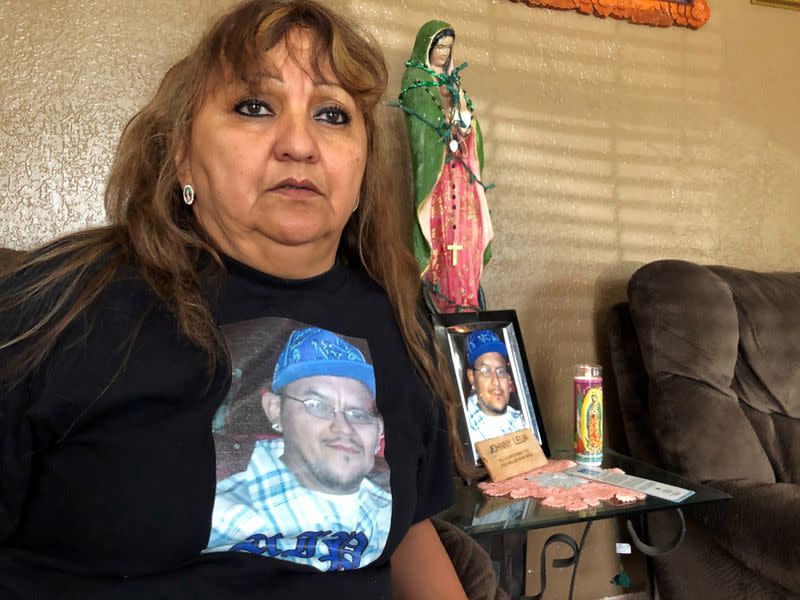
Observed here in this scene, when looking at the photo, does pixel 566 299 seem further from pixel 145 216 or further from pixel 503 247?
pixel 145 216

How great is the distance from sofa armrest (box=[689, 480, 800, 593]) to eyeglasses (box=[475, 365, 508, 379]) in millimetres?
512

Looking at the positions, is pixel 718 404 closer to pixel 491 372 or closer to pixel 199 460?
pixel 491 372

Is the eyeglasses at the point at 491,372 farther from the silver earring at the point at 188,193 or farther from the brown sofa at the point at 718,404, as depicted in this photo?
the silver earring at the point at 188,193

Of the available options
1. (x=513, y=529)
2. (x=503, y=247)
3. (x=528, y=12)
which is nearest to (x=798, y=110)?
(x=528, y=12)

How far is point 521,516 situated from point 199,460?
690 millimetres

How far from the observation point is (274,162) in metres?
0.83

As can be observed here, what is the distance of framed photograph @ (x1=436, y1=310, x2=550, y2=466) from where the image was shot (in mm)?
1430

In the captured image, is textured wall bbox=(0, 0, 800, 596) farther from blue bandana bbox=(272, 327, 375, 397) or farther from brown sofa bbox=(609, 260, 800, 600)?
blue bandana bbox=(272, 327, 375, 397)

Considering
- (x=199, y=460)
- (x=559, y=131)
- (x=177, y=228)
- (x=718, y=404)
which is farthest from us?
(x=559, y=131)

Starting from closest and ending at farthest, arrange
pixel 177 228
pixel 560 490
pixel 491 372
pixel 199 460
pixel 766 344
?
pixel 199 460, pixel 177 228, pixel 560 490, pixel 491 372, pixel 766 344

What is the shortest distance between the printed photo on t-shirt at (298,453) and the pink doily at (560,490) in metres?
0.55

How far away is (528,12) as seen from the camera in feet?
6.35

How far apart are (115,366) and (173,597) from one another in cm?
23

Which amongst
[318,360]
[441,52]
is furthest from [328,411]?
[441,52]
